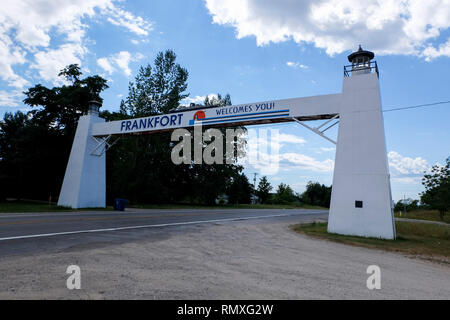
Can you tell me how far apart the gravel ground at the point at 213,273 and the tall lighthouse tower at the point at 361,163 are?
3583 mm

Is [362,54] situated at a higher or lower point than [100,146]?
higher

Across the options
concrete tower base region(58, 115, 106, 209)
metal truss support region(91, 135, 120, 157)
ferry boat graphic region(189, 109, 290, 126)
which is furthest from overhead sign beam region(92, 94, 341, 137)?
concrete tower base region(58, 115, 106, 209)

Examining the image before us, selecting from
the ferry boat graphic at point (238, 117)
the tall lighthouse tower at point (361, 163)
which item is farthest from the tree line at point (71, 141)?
the tall lighthouse tower at point (361, 163)

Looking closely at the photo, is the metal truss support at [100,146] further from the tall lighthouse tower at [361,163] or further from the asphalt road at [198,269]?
the tall lighthouse tower at [361,163]

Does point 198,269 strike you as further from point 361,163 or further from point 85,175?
point 85,175

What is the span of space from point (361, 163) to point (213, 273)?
9.42m

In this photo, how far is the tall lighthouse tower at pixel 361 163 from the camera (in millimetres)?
11156

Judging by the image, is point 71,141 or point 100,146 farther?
point 71,141

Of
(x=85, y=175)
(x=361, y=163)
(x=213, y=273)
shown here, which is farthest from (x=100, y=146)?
(x=213, y=273)

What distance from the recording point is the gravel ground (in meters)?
3.92

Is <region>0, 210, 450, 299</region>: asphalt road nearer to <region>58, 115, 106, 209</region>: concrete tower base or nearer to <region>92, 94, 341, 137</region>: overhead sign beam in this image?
<region>92, 94, 341, 137</region>: overhead sign beam

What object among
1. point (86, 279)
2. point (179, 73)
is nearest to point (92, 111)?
point (179, 73)

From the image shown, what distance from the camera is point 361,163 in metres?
11.8

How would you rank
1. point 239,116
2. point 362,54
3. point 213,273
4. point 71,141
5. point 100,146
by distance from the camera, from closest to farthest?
point 213,273 → point 362,54 → point 239,116 → point 100,146 → point 71,141
